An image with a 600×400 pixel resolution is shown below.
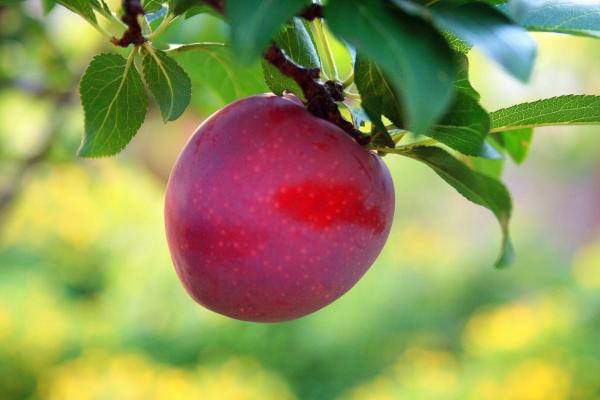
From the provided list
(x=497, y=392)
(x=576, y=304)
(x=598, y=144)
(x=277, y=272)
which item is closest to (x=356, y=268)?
(x=277, y=272)

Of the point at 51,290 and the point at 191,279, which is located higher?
the point at 191,279

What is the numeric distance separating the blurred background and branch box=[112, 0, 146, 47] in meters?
0.54

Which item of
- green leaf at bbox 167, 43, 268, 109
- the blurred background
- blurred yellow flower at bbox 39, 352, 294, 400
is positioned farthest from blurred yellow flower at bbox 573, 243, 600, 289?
green leaf at bbox 167, 43, 268, 109

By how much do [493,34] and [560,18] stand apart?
6.2 inches

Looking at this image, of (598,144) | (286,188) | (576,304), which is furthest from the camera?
(598,144)

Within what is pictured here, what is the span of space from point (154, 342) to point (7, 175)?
57.1 inches

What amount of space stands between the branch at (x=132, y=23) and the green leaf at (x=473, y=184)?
0.18m

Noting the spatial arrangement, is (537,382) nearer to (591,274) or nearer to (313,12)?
(591,274)

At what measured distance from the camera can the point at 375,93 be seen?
446 mm

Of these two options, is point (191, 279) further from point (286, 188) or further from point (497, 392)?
point (497, 392)

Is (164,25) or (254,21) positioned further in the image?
(164,25)

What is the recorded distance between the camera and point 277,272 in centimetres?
47

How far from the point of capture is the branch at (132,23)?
440 millimetres

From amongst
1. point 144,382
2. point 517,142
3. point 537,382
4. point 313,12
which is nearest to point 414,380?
point 537,382
